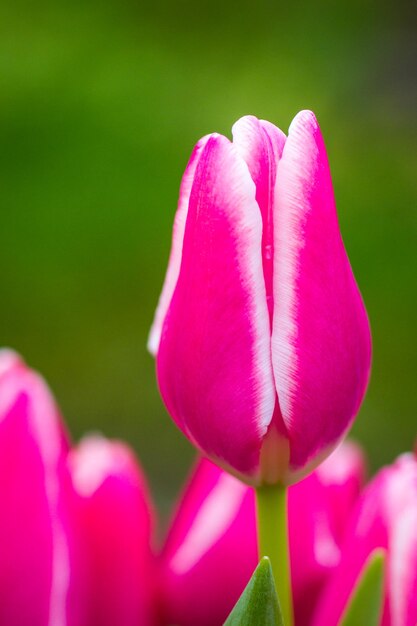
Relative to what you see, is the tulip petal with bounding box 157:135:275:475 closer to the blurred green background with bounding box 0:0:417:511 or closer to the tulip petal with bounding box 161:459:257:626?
the tulip petal with bounding box 161:459:257:626

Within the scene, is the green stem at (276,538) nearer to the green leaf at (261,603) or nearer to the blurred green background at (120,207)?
the green leaf at (261,603)

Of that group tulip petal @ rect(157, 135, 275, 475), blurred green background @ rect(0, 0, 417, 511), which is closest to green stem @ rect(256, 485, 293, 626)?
tulip petal @ rect(157, 135, 275, 475)

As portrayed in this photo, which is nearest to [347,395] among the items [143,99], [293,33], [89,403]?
[89,403]

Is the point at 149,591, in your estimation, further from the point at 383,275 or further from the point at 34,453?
the point at 383,275

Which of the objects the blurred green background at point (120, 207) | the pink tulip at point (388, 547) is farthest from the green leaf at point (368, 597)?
the blurred green background at point (120, 207)

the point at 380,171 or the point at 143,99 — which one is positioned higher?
the point at 143,99

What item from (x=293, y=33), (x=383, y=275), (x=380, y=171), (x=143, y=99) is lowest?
(x=383, y=275)

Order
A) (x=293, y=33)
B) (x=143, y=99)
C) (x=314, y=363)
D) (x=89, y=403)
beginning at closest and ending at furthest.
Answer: (x=314, y=363) < (x=89, y=403) < (x=143, y=99) < (x=293, y=33)
